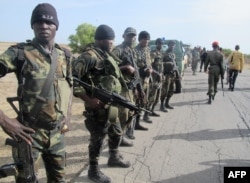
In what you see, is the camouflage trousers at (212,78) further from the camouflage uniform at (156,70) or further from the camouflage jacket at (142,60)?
the camouflage jacket at (142,60)

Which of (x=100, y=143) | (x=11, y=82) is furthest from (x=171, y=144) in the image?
(x=11, y=82)

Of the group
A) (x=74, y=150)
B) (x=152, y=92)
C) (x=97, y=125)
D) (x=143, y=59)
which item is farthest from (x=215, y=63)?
(x=97, y=125)

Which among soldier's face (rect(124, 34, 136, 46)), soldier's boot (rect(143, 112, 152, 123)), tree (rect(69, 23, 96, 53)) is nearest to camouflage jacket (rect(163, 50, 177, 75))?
soldier's boot (rect(143, 112, 152, 123))

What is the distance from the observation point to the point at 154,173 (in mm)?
4652

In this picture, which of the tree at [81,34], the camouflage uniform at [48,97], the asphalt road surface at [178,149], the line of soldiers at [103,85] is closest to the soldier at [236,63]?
the asphalt road surface at [178,149]

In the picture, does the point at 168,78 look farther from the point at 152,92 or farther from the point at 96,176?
the point at 96,176

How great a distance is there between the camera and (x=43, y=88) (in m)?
2.73

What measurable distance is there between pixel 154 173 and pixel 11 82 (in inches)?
460

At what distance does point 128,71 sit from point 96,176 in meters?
1.59

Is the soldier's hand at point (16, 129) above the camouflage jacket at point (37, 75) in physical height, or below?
below

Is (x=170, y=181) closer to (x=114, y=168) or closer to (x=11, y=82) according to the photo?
(x=114, y=168)

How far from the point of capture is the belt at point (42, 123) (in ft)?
8.97

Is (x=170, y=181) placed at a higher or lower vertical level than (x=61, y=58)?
lower

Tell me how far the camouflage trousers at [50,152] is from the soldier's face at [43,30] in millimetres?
774
